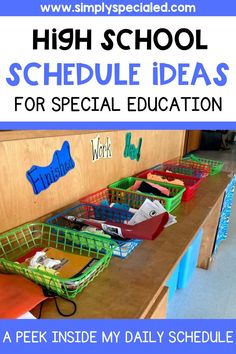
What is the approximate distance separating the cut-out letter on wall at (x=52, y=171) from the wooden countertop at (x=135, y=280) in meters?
0.44

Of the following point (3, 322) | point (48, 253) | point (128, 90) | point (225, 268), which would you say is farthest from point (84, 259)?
point (225, 268)

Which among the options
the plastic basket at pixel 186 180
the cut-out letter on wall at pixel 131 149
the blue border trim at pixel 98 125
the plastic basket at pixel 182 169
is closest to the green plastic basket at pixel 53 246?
the blue border trim at pixel 98 125

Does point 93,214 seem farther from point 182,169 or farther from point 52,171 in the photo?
point 182,169

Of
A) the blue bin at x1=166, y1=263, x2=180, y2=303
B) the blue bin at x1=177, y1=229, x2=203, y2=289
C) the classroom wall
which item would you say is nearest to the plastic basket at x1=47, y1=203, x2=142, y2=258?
the classroom wall

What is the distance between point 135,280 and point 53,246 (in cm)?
34

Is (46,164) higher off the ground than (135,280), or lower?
higher

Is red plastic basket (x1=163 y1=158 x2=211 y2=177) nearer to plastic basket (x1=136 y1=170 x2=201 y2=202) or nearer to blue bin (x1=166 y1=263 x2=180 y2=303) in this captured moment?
plastic basket (x1=136 y1=170 x2=201 y2=202)

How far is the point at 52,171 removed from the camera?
1.20 metres

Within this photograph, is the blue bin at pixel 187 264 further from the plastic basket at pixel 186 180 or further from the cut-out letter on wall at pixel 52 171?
the cut-out letter on wall at pixel 52 171

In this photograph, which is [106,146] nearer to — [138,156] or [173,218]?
[138,156]

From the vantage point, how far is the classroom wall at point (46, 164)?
1005 mm

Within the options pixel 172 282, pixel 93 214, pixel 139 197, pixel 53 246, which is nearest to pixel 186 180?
pixel 139 197

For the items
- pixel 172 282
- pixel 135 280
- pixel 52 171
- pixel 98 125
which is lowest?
pixel 172 282
